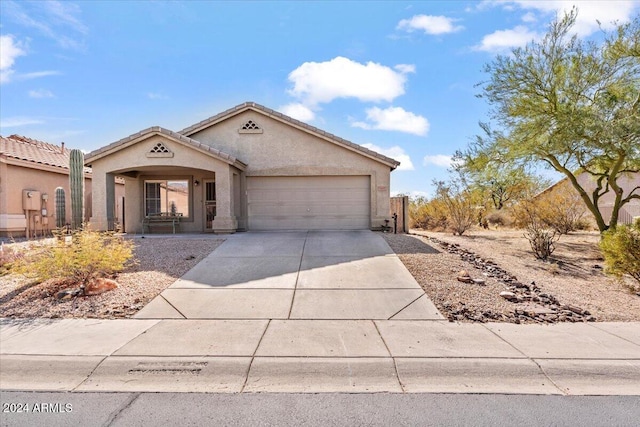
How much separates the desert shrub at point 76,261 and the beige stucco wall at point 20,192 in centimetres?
1011

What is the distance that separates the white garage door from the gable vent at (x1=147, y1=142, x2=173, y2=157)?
139 inches

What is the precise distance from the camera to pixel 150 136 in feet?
49.4

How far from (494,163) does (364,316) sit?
12009 millimetres

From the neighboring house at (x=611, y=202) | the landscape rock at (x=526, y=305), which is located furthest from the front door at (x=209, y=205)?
the neighboring house at (x=611, y=202)

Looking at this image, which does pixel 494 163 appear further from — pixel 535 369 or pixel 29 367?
pixel 29 367

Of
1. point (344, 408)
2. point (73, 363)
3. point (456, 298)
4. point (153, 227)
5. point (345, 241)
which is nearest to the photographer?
point (344, 408)

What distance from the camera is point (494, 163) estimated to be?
16328mm

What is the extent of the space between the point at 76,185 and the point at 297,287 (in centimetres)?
729

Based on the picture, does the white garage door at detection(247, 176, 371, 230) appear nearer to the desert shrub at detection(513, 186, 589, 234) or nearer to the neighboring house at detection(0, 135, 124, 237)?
the neighboring house at detection(0, 135, 124, 237)

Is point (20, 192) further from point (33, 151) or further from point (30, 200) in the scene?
point (33, 151)

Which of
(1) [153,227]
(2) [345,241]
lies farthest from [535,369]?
(1) [153,227]

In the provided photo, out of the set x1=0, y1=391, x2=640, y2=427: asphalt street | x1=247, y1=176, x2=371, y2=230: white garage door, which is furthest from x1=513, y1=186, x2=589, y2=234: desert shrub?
x1=0, y1=391, x2=640, y2=427: asphalt street

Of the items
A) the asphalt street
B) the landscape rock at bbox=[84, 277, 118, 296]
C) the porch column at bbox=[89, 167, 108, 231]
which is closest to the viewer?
the asphalt street

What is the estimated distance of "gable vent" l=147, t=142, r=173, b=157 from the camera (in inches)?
593
